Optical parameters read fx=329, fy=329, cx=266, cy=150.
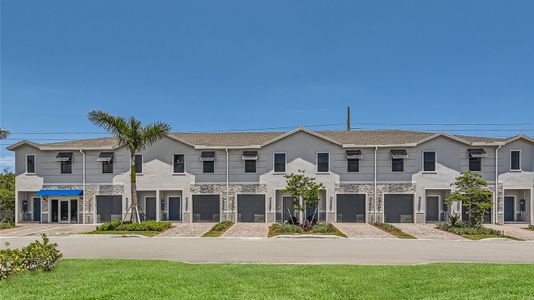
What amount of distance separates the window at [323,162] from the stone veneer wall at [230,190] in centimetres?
470

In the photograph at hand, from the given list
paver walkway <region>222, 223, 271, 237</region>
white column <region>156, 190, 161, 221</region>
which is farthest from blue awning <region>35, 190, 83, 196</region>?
paver walkway <region>222, 223, 271, 237</region>

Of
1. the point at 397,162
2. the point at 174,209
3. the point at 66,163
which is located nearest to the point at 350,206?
the point at 397,162

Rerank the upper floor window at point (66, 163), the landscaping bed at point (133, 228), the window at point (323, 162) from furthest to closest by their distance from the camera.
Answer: the upper floor window at point (66, 163) → the window at point (323, 162) → the landscaping bed at point (133, 228)

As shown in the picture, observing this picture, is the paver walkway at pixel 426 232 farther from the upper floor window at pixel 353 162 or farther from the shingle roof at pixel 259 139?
the shingle roof at pixel 259 139

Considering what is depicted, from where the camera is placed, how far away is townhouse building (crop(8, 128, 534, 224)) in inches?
1019

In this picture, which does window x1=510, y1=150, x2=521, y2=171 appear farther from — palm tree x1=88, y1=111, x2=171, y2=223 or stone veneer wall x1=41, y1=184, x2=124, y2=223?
stone veneer wall x1=41, y1=184, x2=124, y2=223

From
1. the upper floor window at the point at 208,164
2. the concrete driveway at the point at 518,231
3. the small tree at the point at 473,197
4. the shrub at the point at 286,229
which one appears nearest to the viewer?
the concrete driveway at the point at 518,231

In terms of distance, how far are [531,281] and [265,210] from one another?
19.7m

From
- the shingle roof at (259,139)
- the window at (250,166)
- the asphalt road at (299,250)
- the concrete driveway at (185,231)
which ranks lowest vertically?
the concrete driveway at (185,231)

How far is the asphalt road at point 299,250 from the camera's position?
1285 centimetres

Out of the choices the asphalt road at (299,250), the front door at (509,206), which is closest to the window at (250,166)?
the asphalt road at (299,250)

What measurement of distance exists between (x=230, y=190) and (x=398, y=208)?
1359 centimetres

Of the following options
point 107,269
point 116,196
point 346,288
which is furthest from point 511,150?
point 116,196

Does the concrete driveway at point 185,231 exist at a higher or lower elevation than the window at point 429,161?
lower
